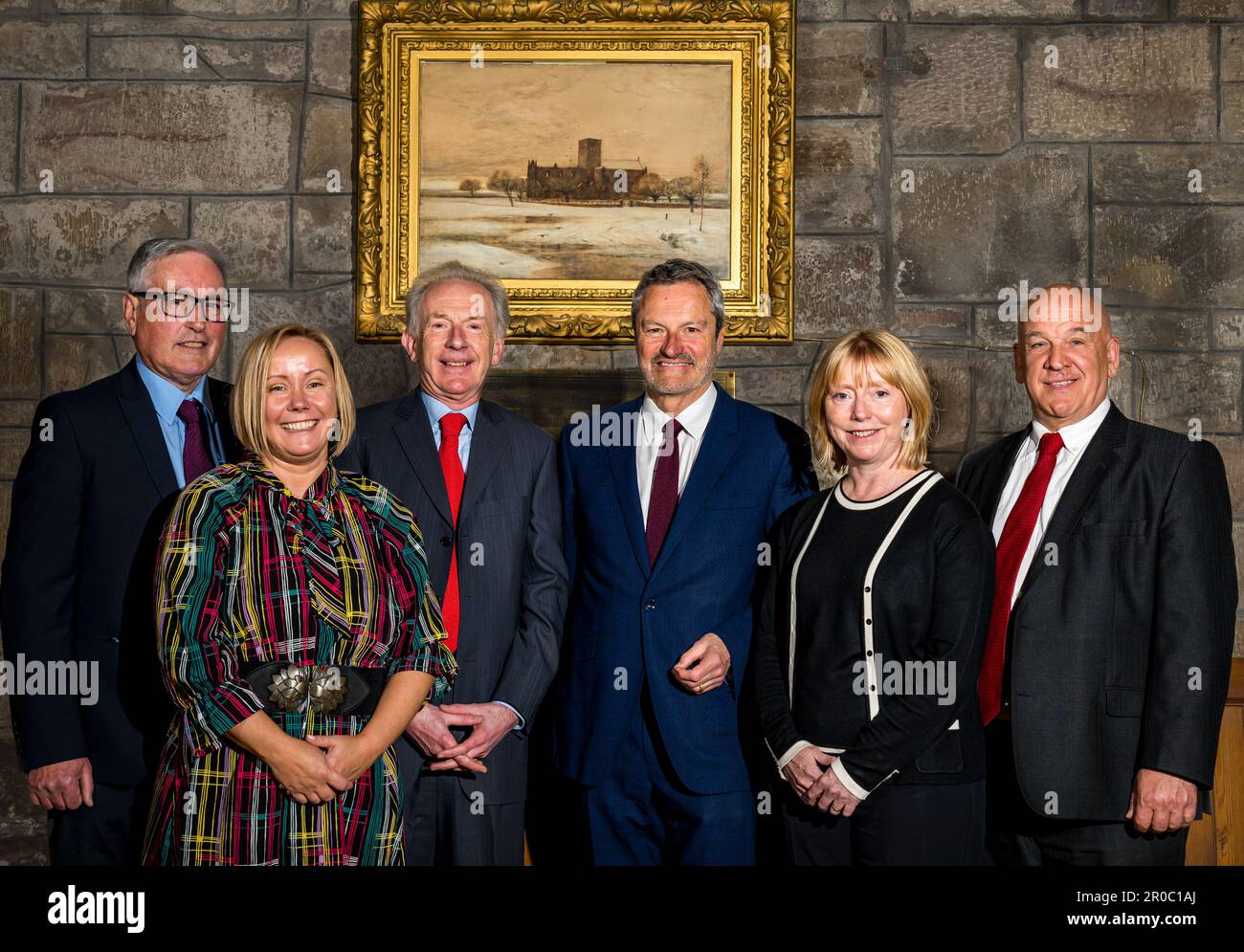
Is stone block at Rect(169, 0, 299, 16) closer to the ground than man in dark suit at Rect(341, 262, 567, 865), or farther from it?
farther from it

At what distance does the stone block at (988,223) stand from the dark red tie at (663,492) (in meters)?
1.49

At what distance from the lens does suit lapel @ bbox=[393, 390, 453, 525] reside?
2.70 m

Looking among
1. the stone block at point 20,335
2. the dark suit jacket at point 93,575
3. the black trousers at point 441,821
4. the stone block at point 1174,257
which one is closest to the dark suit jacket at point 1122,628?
the black trousers at point 441,821

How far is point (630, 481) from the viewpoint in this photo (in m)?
2.74

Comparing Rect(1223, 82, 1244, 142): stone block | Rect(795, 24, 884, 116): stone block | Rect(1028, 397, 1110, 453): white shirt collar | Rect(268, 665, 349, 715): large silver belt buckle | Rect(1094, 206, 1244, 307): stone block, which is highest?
Rect(795, 24, 884, 116): stone block

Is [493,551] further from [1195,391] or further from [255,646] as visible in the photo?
[1195,391]

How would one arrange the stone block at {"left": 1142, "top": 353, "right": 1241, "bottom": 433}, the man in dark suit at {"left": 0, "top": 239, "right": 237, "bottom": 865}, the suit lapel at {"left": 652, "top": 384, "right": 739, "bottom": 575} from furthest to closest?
the stone block at {"left": 1142, "top": 353, "right": 1241, "bottom": 433} < the suit lapel at {"left": 652, "top": 384, "right": 739, "bottom": 575} < the man in dark suit at {"left": 0, "top": 239, "right": 237, "bottom": 865}

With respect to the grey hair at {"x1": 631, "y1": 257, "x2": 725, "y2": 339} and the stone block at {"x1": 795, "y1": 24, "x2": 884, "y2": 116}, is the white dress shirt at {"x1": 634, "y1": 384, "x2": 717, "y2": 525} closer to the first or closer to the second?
the grey hair at {"x1": 631, "y1": 257, "x2": 725, "y2": 339}

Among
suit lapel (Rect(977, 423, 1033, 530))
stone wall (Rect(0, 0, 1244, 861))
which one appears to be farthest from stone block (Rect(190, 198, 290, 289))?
suit lapel (Rect(977, 423, 1033, 530))

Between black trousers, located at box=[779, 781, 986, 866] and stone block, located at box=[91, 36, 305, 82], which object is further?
stone block, located at box=[91, 36, 305, 82]

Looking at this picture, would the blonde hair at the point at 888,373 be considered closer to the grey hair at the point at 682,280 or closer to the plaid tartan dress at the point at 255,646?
the grey hair at the point at 682,280

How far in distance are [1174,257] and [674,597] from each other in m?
2.30

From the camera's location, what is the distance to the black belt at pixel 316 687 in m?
2.18

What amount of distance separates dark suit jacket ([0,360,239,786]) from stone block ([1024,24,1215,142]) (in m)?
2.92
